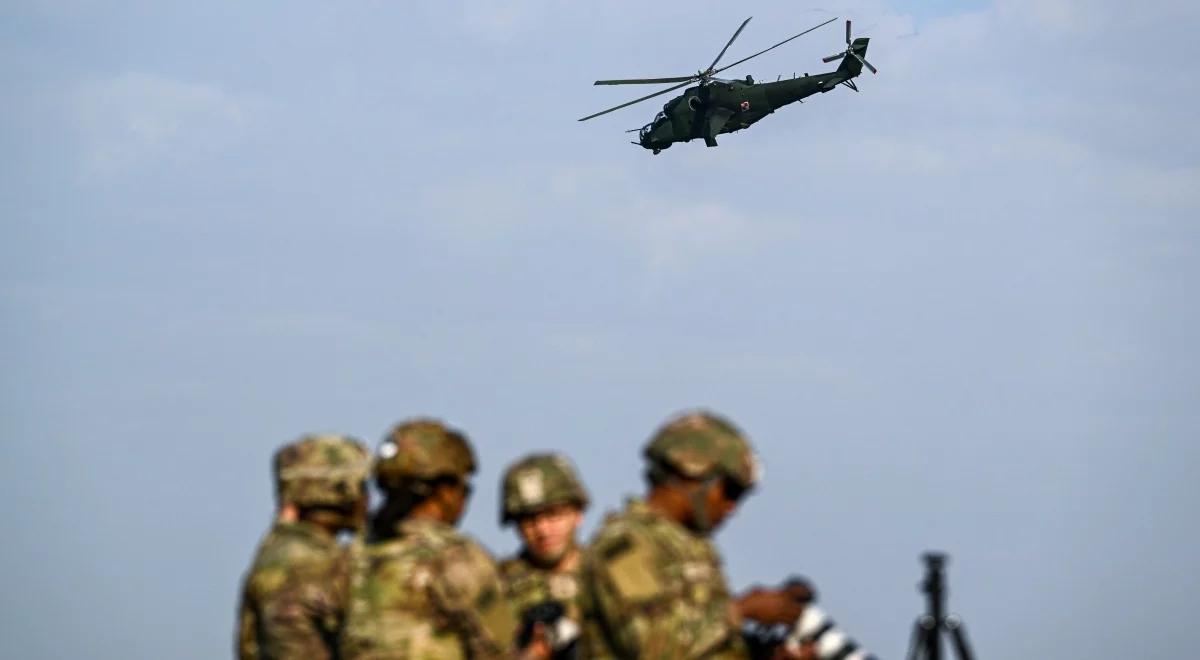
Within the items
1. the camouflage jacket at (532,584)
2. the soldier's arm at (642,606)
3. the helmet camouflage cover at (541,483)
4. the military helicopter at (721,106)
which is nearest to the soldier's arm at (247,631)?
the camouflage jacket at (532,584)

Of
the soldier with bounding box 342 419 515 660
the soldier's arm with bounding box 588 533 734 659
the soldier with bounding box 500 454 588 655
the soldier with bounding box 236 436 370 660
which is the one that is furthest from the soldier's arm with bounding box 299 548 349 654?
the soldier's arm with bounding box 588 533 734 659

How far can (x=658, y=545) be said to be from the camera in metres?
7.43

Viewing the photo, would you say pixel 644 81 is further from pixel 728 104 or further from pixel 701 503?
pixel 701 503

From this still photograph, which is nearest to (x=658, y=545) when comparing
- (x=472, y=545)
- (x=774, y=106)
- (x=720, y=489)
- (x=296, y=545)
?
(x=720, y=489)

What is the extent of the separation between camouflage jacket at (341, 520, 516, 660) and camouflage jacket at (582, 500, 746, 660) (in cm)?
90

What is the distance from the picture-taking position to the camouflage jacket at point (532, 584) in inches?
386

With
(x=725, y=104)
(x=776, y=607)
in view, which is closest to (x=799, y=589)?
(x=776, y=607)

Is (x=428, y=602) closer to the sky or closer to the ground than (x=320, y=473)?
closer to the ground

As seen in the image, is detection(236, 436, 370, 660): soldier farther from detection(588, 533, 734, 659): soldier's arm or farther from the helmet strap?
the helmet strap

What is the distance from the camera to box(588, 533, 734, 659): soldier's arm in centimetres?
732

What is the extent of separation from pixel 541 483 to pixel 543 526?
0.40 meters

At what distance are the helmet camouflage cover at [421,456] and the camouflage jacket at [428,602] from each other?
1.03ft

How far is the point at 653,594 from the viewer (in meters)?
7.32

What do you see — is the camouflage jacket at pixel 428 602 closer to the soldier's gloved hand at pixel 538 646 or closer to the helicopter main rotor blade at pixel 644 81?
the soldier's gloved hand at pixel 538 646
